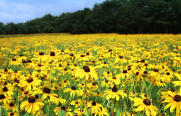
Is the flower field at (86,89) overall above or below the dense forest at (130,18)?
below

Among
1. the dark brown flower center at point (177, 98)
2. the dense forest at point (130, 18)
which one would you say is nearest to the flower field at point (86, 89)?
the dark brown flower center at point (177, 98)

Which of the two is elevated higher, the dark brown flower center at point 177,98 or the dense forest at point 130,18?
the dense forest at point 130,18

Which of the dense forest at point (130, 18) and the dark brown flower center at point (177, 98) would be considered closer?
the dark brown flower center at point (177, 98)

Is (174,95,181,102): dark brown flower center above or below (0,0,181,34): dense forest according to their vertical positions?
below

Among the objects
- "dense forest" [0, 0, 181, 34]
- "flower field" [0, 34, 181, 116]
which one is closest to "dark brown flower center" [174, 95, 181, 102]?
"flower field" [0, 34, 181, 116]

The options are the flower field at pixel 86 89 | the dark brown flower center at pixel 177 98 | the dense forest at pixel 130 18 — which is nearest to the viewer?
the dark brown flower center at pixel 177 98

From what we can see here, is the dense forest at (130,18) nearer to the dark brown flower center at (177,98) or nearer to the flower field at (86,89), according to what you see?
the flower field at (86,89)

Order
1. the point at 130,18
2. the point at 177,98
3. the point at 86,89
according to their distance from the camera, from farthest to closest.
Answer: the point at 130,18, the point at 86,89, the point at 177,98

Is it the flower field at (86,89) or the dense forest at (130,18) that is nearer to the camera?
the flower field at (86,89)

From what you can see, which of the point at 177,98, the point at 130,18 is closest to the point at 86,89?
the point at 177,98

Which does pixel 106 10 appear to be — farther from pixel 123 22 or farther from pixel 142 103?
pixel 142 103

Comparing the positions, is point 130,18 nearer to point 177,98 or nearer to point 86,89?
point 86,89

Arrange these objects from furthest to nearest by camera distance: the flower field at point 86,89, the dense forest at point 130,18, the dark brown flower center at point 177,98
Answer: the dense forest at point 130,18 < the flower field at point 86,89 < the dark brown flower center at point 177,98

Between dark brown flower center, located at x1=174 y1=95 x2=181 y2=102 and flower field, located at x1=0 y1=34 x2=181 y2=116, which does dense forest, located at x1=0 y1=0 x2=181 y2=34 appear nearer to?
flower field, located at x1=0 y1=34 x2=181 y2=116
